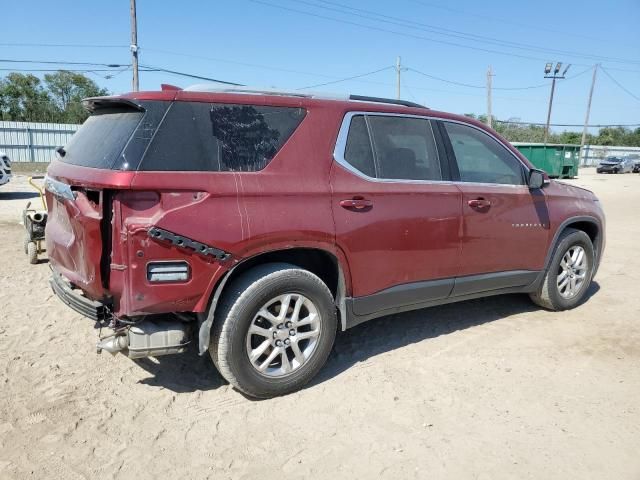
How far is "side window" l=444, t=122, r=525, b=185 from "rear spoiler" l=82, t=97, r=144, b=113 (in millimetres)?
2407

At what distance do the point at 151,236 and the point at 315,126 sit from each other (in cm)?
132

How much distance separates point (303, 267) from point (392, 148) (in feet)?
3.60

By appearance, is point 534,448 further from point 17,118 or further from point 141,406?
point 17,118

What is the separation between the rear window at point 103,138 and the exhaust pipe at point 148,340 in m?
0.94

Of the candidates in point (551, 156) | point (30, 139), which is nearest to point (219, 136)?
point (30, 139)

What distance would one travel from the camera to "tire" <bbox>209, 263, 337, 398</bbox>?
316cm

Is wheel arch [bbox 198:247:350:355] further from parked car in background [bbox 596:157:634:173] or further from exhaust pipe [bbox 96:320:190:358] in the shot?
parked car in background [bbox 596:157:634:173]

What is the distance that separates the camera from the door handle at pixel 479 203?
4203 millimetres

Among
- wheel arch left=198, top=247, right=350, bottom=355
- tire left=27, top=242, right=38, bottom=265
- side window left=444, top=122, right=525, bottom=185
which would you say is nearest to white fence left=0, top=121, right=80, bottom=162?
tire left=27, top=242, right=38, bottom=265

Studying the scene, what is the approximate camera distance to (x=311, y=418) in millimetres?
3211

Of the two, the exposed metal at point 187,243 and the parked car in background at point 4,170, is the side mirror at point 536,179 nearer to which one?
the exposed metal at point 187,243

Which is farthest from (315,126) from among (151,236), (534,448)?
(534,448)

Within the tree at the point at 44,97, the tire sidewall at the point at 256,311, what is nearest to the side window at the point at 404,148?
the tire sidewall at the point at 256,311

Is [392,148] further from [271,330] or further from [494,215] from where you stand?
[271,330]
